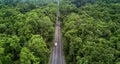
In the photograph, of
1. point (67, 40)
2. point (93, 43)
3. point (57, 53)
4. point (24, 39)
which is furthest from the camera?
point (67, 40)

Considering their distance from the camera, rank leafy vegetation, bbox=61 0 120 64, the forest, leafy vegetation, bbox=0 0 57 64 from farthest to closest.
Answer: leafy vegetation, bbox=0 0 57 64, the forest, leafy vegetation, bbox=61 0 120 64

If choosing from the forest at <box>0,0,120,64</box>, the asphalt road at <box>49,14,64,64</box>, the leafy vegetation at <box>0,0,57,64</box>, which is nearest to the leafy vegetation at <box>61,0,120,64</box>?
the forest at <box>0,0,120,64</box>

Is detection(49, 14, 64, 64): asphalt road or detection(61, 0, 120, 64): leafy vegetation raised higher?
→ detection(61, 0, 120, 64): leafy vegetation

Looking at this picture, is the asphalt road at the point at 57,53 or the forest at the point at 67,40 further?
the asphalt road at the point at 57,53

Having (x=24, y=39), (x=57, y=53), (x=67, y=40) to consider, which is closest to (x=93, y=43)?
(x=67, y=40)

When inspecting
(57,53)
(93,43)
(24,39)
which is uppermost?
(93,43)

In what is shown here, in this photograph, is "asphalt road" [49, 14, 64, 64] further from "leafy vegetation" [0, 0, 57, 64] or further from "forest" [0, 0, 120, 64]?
"leafy vegetation" [0, 0, 57, 64]

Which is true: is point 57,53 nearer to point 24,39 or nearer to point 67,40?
point 67,40

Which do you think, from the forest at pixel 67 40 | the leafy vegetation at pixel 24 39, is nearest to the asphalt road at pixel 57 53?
the forest at pixel 67 40

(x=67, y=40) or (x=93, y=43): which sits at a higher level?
(x=93, y=43)

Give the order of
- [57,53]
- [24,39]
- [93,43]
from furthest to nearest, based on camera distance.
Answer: [57,53], [24,39], [93,43]

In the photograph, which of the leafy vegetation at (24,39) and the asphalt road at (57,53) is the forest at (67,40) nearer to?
the leafy vegetation at (24,39)

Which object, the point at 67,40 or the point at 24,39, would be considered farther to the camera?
the point at 67,40

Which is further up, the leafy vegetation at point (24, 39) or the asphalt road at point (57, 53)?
the leafy vegetation at point (24, 39)
